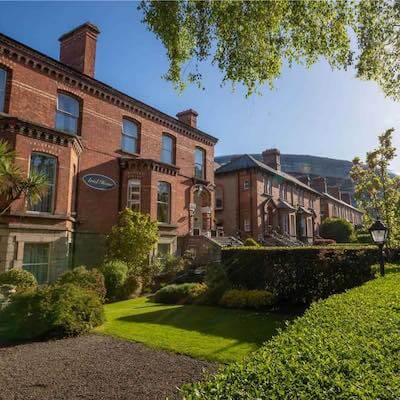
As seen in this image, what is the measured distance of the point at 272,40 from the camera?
934 cm

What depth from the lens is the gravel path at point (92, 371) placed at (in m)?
5.68

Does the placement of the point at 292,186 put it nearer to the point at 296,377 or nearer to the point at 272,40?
the point at 272,40

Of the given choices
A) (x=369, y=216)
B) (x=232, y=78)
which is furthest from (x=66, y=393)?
(x=369, y=216)

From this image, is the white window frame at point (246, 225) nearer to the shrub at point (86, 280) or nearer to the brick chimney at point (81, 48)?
the brick chimney at point (81, 48)

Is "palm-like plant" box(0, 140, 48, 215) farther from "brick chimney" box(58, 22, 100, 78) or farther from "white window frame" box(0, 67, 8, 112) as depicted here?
"brick chimney" box(58, 22, 100, 78)

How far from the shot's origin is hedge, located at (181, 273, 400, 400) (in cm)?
261

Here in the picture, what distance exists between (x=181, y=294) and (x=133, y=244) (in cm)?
500

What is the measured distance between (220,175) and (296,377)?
34344 mm

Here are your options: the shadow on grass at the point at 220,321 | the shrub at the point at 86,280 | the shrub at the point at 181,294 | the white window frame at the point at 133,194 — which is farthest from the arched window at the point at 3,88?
the shadow on grass at the point at 220,321

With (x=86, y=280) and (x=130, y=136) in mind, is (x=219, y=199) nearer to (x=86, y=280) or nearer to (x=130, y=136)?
(x=130, y=136)

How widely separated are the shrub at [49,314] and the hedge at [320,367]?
6.61 m

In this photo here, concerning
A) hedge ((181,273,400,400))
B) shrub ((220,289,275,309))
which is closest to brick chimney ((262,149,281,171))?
shrub ((220,289,275,309))

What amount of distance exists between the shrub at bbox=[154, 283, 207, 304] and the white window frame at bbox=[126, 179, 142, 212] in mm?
8078

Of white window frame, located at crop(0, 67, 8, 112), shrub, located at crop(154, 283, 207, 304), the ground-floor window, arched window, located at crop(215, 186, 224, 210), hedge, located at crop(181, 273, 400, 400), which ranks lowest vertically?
shrub, located at crop(154, 283, 207, 304)
